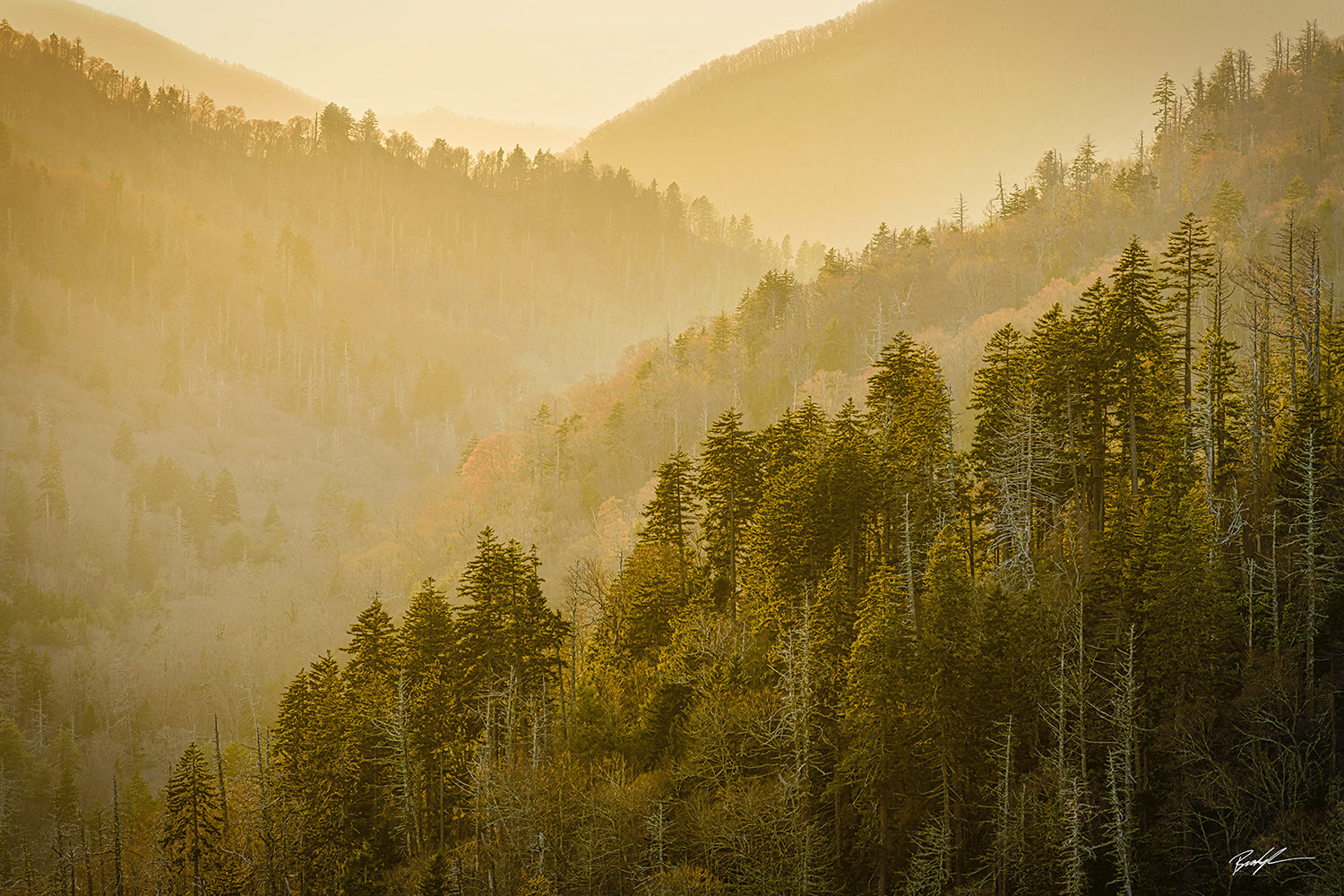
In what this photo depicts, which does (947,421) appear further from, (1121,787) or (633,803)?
(633,803)

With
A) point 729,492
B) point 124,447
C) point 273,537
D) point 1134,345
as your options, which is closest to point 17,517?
point 124,447

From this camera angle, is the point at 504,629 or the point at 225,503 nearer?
the point at 504,629

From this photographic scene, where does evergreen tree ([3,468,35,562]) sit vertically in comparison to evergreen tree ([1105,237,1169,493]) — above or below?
above

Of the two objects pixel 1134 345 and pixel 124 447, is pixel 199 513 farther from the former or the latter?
pixel 1134 345

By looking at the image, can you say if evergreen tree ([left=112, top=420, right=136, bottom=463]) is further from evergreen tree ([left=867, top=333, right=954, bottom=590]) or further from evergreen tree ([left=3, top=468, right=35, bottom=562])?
evergreen tree ([left=867, top=333, right=954, bottom=590])

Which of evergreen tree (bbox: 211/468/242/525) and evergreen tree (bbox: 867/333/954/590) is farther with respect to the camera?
evergreen tree (bbox: 211/468/242/525)

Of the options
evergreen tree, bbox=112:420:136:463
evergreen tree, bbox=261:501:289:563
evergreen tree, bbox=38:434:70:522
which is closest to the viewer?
evergreen tree, bbox=38:434:70:522

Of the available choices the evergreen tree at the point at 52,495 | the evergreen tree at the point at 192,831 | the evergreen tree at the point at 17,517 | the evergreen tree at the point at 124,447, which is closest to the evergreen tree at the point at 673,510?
the evergreen tree at the point at 192,831
